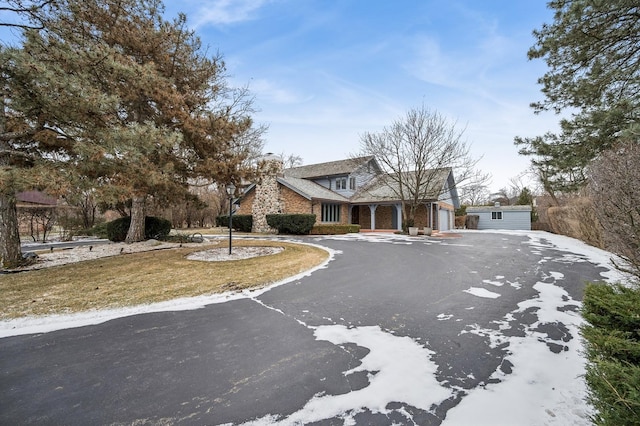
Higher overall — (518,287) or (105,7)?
(105,7)

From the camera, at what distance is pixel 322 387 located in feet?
8.50

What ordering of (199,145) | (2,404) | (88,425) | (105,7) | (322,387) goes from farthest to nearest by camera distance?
1. (199,145)
2. (105,7)
3. (322,387)
4. (2,404)
5. (88,425)

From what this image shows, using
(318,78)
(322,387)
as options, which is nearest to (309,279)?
(322,387)

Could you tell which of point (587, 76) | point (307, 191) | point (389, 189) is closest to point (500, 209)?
→ point (389, 189)

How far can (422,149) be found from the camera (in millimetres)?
19531

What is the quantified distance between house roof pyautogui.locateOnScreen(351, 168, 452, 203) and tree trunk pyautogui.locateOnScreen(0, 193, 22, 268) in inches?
765

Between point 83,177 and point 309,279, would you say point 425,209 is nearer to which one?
point 309,279

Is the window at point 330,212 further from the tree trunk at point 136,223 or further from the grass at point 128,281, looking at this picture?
the grass at point 128,281

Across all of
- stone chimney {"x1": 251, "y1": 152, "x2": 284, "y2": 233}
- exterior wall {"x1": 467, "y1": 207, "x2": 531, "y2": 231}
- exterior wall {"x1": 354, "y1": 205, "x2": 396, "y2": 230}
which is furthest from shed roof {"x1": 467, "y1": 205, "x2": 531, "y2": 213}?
stone chimney {"x1": 251, "y1": 152, "x2": 284, "y2": 233}

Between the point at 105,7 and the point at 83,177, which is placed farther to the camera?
the point at 105,7

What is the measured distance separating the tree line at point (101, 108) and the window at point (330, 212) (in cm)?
1165

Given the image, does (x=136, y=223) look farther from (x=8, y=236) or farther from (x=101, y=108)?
(x=101, y=108)

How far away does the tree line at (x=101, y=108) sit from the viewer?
20.5ft

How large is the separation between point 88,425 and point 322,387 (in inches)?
74.5
